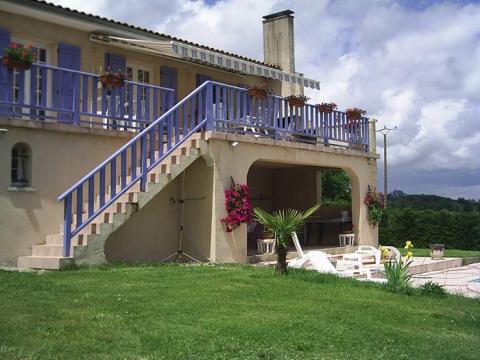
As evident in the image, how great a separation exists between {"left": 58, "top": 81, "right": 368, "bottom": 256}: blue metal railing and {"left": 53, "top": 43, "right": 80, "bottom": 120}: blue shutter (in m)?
1.62

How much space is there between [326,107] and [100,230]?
835cm

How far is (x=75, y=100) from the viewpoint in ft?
40.2

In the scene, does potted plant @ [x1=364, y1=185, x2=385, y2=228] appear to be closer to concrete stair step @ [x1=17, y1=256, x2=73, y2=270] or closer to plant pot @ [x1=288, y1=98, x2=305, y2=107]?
plant pot @ [x1=288, y1=98, x2=305, y2=107]

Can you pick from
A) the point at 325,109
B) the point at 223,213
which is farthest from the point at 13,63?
the point at 325,109

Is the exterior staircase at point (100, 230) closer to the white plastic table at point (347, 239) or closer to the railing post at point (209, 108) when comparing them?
the railing post at point (209, 108)

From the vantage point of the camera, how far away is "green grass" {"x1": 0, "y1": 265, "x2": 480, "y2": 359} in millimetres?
6012

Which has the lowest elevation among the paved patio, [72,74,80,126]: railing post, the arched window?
A: the paved patio

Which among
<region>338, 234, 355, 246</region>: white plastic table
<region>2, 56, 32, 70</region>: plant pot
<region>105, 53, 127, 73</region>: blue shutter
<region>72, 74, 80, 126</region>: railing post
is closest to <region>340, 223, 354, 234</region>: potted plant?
<region>338, 234, 355, 246</region>: white plastic table

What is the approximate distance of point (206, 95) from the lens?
536 inches

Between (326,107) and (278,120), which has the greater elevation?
(326,107)

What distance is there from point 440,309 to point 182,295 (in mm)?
3927

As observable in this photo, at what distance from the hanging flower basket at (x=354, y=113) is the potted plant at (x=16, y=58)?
9.89 m

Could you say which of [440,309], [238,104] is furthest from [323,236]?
[440,309]

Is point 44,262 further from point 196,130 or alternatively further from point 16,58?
point 196,130
